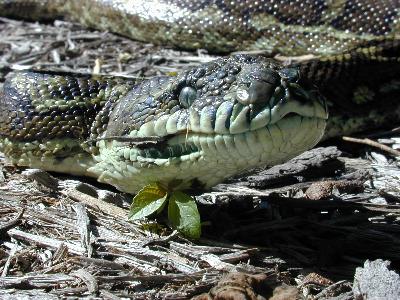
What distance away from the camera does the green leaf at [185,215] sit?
3.96 metres

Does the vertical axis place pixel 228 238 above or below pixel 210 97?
below

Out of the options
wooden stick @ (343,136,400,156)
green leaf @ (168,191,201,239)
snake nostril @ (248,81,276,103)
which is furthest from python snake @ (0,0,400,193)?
wooden stick @ (343,136,400,156)

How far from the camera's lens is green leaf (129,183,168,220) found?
4.03 m

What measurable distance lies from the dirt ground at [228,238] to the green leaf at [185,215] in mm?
67

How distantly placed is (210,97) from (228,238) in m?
0.81

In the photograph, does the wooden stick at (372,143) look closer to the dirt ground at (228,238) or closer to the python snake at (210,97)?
the dirt ground at (228,238)

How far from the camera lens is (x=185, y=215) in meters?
3.99

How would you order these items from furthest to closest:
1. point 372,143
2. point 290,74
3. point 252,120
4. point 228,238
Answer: point 372,143, point 228,238, point 290,74, point 252,120

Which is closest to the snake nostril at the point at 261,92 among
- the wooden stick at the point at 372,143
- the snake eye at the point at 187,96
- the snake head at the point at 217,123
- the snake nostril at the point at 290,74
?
the snake head at the point at 217,123

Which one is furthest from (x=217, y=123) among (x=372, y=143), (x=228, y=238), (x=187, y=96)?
(x=372, y=143)

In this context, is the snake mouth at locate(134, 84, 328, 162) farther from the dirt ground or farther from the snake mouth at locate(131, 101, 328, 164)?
the dirt ground

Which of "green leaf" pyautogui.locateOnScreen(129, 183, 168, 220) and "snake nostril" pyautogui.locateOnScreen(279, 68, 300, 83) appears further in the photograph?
"green leaf" pyautogui.locateOnScreen(129, 183, 168, 220)

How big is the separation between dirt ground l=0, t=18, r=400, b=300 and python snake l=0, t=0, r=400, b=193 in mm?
278

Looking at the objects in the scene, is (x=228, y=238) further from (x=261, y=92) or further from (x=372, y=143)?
(x=372, y=143)
